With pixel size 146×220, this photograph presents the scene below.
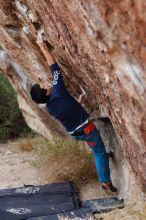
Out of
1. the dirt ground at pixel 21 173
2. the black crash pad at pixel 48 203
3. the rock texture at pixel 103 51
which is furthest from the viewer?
the dirt ground at pixel 21 173

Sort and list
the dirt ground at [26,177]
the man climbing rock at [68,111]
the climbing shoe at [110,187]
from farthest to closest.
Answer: the climbing shoe at [110,187]
the man climbing rock at [68,111]
the dirt ground at [26,177]

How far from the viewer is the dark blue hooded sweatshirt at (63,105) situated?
16.9ft

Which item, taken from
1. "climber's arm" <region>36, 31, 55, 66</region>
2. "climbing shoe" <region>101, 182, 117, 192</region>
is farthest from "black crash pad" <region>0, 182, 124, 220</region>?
"climber's arm" <region>36, 31, 55, 66</region>

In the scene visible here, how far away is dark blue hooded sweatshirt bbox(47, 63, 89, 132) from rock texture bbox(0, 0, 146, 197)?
23 cm

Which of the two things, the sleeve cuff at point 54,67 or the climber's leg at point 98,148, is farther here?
the climber's leg at point 98,148

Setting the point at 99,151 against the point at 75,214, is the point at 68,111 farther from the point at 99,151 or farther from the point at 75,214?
the point at 75,214

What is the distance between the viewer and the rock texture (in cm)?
313

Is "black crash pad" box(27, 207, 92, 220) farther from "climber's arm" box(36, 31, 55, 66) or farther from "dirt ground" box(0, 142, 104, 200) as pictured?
"climber's arm" box(36, 31, 55, 66)

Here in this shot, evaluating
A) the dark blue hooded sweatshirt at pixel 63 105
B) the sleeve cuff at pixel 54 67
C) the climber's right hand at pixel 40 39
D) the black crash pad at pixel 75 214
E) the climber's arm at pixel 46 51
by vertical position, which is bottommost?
the black crash pad at pixel 75 214

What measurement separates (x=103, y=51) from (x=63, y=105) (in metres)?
1.97

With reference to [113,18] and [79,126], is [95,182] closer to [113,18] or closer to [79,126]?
[79,126]

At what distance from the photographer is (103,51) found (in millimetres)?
3443

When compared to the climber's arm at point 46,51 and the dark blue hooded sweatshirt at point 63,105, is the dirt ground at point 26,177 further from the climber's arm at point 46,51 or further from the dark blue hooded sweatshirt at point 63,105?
the climber's arm at point 46,51

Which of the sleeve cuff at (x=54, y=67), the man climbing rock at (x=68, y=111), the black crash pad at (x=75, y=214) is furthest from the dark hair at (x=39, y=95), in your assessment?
the black crash pad at (x=75, y=214)
